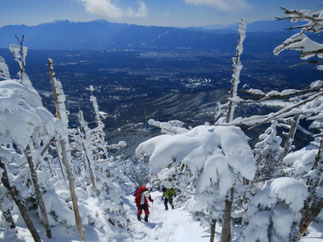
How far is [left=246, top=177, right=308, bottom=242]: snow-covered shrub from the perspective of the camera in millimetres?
5535

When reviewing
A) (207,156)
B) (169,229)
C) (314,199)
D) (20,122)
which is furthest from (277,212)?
(20,122)

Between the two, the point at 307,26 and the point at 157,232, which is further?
the point at 157,232

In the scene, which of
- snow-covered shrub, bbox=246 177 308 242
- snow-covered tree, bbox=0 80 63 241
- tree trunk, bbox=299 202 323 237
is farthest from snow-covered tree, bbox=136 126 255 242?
snow-covered tree, bbox=0 80 63 241

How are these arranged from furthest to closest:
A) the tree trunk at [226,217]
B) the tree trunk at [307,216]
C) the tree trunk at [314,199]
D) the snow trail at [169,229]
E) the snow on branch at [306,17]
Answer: the snow trail at [169,229] → the tree trunk at [226,217] → the tree trunk at [307,216] → the tree trunk at [314,199] → the snow on branch at [306,17]

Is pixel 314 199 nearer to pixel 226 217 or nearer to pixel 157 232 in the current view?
pixel 226 217

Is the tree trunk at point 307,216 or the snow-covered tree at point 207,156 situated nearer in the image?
the snow-covered tree at point 207,156

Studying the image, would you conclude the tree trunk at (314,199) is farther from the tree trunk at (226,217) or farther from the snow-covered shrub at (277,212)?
the tree trunk at (226,217)

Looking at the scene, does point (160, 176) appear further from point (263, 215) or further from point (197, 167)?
point (263, 215)

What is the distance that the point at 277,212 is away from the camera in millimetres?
5754

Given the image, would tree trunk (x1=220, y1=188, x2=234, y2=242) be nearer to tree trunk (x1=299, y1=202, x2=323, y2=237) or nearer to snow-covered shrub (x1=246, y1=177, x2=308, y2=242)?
snow-covered shrub (x1=246, y1=177, x2=308, y2=242)

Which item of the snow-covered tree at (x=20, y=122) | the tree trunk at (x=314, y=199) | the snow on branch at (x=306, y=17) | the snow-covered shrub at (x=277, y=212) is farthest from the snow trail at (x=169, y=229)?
the snow on branch at (x=306, y=17)

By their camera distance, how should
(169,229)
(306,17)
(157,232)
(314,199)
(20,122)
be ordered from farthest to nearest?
(157,232) → (169,229) → (314,199) → (20,122) → (306,17)

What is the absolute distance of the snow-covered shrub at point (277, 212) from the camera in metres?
5.54

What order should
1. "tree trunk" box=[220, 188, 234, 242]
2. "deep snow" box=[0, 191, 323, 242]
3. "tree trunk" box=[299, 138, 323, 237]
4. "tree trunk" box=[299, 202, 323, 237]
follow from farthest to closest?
"deep snow" box=[0, 191, 323, 242], "tree trunk" box=[220, 188, 234, 242], "tree trunk" box=[299, 202, 323, 237], "tree trunk" box=[299, 138, 323, 237]
